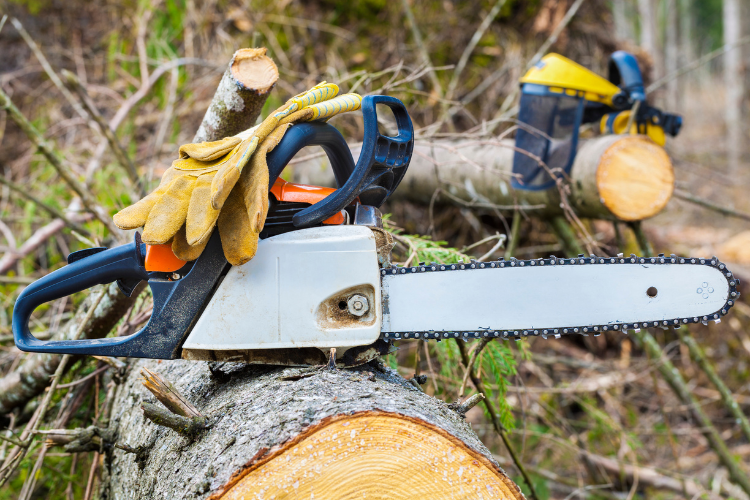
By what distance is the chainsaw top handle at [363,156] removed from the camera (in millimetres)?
1018

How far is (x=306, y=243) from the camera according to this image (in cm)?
100

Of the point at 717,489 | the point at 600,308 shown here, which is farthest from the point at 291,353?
the point at 717,489

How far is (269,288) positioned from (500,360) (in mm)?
722

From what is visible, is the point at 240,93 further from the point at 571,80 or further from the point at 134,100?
the point at 134,100

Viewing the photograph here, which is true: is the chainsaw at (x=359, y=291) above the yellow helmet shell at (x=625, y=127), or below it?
above

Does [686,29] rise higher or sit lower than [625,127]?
lower

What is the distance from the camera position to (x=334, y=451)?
2.66 feet

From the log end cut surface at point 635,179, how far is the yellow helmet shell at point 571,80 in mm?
220

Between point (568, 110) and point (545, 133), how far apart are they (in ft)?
0.38

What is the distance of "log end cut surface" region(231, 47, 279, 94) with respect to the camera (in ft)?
4.46

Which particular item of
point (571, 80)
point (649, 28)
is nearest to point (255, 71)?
point (571, 80)

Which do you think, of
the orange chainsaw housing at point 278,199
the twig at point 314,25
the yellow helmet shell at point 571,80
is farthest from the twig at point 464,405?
the twig at point 314,25

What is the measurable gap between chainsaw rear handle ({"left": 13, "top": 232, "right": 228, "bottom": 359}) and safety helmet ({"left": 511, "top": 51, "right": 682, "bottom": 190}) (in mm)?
1296

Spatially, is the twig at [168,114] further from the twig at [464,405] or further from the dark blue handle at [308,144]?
the twig at [464,405]
